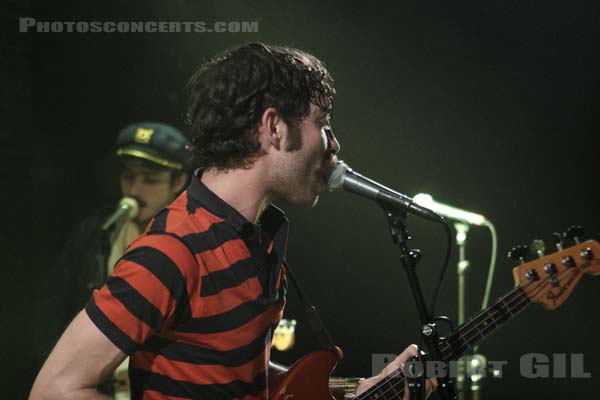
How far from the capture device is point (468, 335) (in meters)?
2.35

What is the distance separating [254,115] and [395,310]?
3.67m

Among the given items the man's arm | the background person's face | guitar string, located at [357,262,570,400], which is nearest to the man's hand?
guitar string, located at [357,262,570,400]

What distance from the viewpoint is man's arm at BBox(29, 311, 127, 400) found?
138 centimetres

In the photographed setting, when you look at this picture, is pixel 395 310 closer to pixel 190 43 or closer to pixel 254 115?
pixel 190 43

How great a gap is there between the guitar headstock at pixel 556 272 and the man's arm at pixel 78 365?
1.88 metres

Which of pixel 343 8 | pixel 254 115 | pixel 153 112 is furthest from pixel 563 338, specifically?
pixel 254 115

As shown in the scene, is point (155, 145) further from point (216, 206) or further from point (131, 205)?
point (216, 206)

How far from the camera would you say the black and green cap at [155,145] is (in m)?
4.19

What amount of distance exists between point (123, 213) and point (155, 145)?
603 mm

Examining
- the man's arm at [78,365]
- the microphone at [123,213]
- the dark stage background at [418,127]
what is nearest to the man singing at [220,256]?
the man's arm at [78,365]

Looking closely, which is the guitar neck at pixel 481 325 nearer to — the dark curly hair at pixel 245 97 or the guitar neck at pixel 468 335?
the guitar neck at pixel 468 335

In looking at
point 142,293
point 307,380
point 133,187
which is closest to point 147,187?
point 133,187

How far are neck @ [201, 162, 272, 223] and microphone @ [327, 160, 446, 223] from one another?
0.71ft

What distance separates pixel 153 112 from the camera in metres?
4.62
